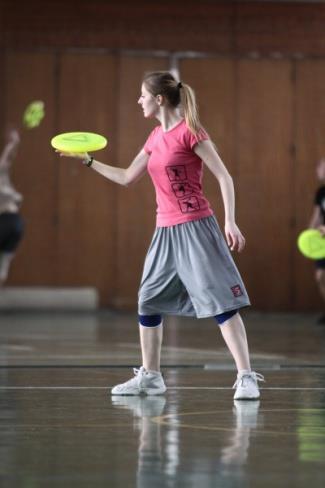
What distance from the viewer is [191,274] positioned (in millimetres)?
7055

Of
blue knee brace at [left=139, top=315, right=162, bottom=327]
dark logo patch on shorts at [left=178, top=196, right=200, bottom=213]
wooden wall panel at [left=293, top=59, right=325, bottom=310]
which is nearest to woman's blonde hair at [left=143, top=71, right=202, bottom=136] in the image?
dark logo patch on shorts at [left=178, top=196, right=200, bottom=213]

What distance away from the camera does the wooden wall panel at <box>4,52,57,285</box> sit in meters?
17.8

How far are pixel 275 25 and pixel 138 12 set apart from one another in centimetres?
190

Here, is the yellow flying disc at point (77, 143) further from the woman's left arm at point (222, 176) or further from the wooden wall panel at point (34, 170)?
the wooden wall panel at point (34, 170)

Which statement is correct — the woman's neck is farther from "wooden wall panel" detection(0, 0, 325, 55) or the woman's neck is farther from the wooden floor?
"wooden wall panel" detection(0, 0, 325, 55)

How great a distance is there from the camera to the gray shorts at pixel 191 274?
6.97 meters

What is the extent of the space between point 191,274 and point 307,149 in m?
11.9

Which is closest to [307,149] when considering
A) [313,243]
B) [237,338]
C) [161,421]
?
[313,243]

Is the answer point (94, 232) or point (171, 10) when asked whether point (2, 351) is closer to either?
point (94, 232)

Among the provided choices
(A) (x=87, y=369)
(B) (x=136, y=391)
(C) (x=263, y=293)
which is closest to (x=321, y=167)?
(C) (x=263, y=293)

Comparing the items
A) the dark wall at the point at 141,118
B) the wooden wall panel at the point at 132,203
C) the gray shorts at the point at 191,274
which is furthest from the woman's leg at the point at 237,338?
the wooden wall panel at the point at 132,203

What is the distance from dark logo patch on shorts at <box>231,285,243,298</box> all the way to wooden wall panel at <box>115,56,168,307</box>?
11274 mm

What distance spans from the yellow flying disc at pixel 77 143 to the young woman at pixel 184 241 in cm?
5

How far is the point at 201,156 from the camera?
22.9 feet
